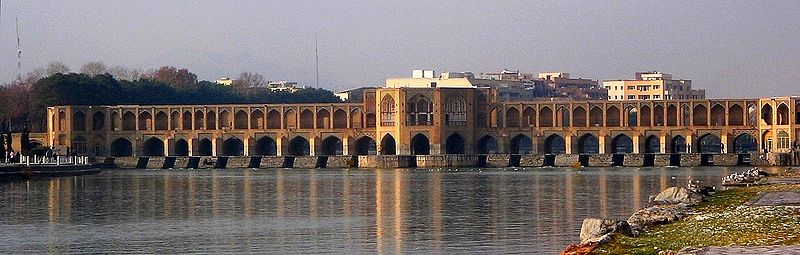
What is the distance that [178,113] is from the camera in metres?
124

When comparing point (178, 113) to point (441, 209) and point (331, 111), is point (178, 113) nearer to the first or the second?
point (331, 111)

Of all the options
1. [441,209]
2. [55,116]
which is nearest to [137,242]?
[441,209]

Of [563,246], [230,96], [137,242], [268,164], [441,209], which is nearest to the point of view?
[563,246]

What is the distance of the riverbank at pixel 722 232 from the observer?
20984 mm

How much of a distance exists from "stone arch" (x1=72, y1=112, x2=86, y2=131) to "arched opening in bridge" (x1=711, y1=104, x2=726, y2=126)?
4652 centimetres

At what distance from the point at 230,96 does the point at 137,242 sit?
126 m

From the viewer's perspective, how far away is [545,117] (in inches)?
4633

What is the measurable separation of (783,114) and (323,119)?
34.0 m

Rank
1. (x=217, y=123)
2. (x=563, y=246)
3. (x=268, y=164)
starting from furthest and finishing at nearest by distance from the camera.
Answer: (x=217, y=123)
(x=268, y=164)
(x=563, y=246)

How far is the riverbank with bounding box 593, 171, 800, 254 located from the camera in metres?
21.0

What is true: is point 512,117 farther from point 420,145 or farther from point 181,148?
point 181,148

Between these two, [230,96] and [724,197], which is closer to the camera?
[724,197]

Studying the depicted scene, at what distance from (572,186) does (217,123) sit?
6492 cm

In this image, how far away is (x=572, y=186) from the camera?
60.7 m
